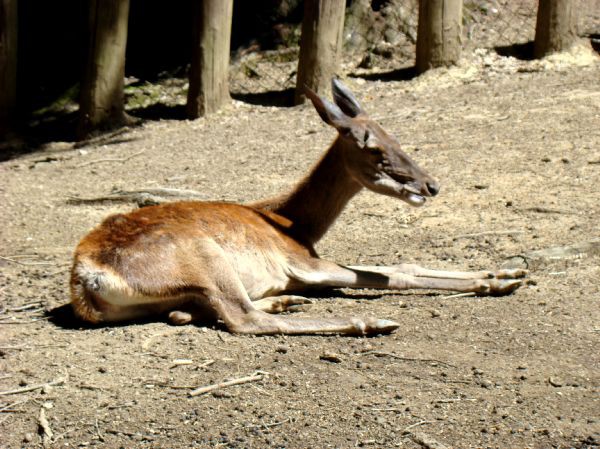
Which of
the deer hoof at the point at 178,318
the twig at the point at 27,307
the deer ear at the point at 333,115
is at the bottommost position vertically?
the twig at the point at 27,307

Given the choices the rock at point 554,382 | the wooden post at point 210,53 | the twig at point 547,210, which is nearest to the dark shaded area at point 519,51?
the wooden post at point 210,53

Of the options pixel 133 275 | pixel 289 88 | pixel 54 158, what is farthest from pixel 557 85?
pixel 133 275

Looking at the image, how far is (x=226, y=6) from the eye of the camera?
10828 mm

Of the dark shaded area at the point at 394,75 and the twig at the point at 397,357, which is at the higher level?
the dark shaded area at the point at 394,75

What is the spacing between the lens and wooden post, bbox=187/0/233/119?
35.5 feet

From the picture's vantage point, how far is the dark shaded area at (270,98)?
11625mm

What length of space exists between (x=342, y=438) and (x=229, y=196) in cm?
470

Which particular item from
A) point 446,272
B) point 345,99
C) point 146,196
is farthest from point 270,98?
point 446,272

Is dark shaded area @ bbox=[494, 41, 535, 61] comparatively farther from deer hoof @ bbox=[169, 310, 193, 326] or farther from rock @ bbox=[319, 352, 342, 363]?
rock @ bbox=[319, 352, 342, 363]

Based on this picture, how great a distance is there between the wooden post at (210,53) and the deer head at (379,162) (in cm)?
469

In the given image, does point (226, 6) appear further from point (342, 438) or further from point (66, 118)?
point (342, 438)

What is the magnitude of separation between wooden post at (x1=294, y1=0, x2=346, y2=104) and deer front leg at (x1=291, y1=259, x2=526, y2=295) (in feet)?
15.4

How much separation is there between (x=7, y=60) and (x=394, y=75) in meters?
4.44

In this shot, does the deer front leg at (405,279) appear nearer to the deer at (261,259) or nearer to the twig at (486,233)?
the deer at (261,259)
